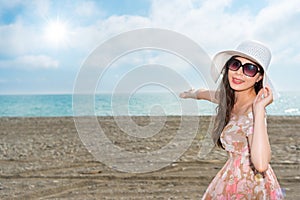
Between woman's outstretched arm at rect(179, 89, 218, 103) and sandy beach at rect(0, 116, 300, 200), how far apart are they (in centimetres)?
218

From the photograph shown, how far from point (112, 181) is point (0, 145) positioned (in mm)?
4535

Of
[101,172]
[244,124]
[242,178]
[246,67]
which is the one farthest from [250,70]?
[101,172]

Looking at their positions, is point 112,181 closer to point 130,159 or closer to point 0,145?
point 130,159

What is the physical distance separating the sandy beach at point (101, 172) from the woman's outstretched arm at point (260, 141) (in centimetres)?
289

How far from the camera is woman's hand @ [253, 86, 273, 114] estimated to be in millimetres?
2646

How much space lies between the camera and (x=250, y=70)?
279cm

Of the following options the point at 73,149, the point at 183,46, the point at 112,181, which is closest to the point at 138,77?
the point at 183,46

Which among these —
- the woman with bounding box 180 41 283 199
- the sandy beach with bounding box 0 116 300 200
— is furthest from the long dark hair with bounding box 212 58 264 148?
the sandy beach with bounding box 0 116 300 200

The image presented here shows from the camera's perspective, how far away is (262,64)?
108 inches

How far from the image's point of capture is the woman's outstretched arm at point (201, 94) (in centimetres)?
326

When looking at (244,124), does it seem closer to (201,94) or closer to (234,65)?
(234,65)

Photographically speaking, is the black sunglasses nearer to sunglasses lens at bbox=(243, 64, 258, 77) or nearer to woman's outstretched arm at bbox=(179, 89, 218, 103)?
sunglasses lens at bbox=(243, 64, 258, 77)

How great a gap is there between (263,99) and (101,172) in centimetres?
427

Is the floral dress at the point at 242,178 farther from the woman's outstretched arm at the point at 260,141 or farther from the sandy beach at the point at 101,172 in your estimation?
the sandy beach at the point at 101,172
